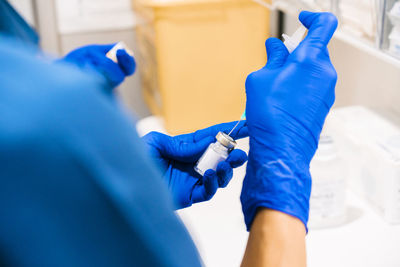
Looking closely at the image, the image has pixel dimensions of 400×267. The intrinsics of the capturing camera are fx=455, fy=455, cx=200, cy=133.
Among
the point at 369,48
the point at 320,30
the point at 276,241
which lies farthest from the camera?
the point at 369,48

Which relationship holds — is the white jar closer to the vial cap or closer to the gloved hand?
the vial cap

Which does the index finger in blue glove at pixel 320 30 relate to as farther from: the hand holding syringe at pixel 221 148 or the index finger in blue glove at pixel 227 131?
the index finger in blue glove at pixel 227 131

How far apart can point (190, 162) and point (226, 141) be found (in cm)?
12

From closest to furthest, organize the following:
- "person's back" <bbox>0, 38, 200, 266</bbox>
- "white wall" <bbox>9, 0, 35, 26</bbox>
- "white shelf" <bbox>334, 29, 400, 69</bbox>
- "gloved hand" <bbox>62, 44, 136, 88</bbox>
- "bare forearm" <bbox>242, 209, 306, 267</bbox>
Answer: "person's back" <bbox>0, 38, 200, 266</bbox>, "bare forearm" <bbox>242, 209, 306, 267</bbox>, "white shelf" <bbox>334, 29, 400, 69</bbox>, "gloved hand" <bbox>62, 44, 136, 88</bbox>, "white wall" <bbox>9, 0, 35, 26</bbox>

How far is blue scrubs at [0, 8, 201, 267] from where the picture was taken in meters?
0.31

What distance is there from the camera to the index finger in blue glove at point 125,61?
1.29 metres

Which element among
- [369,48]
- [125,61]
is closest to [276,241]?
[369,48]

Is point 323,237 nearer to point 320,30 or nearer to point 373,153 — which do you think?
point 373,153

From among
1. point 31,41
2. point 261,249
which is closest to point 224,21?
point 31,41

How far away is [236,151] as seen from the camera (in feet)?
2.85

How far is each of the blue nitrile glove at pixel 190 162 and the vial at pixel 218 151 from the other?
0.01 m

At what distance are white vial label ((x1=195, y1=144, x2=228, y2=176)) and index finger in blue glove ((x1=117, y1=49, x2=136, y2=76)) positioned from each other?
0.53m

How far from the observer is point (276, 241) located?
66cm

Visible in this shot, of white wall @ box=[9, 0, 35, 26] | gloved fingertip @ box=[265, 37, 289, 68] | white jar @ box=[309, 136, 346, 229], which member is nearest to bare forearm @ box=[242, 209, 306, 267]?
gloved fingertip @ box=[265, 37, 289, 68]
